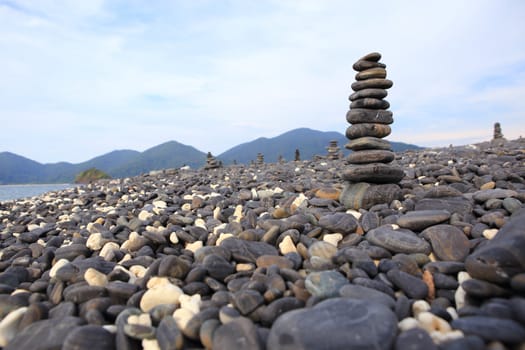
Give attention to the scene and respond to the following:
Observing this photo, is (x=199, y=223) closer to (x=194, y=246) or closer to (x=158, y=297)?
(x=194, y=246)

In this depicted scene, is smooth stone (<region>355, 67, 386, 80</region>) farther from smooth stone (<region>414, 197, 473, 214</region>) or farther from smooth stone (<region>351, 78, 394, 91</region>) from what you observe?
smooth stone (<region>414, 197, 473, 214</region>)

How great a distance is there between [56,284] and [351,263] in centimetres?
302

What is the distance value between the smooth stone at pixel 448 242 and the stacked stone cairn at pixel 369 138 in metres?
1.73

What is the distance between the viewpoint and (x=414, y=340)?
1975 millimetres

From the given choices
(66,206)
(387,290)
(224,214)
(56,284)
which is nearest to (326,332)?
(387,290)

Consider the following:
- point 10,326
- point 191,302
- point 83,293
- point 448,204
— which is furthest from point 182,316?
point 448,204

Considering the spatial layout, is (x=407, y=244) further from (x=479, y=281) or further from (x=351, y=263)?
(x=479, y=281)

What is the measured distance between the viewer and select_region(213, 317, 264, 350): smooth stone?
2.15 m

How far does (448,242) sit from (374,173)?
2.19 m

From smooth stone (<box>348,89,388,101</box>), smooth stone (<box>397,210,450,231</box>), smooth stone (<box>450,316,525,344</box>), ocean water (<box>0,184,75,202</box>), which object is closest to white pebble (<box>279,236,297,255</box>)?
smooth stone (<box>397,210,450,231</box>)

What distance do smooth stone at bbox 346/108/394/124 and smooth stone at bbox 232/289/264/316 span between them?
407 centimetres

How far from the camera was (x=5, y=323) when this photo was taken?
269 centimetres

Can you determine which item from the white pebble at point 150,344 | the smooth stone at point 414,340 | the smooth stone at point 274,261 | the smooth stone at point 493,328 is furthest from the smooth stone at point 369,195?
the white pebble at point 150,344

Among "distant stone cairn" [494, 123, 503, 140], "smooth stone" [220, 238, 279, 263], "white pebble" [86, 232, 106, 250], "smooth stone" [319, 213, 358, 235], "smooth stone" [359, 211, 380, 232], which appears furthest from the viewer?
"distant stone cairn" [494, 123, 503, 140]
